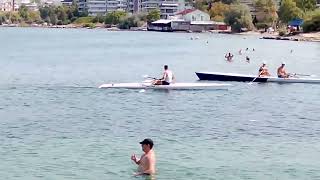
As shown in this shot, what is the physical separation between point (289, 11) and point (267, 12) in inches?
632

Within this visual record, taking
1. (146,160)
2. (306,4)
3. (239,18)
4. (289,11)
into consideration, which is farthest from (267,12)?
(146,160)

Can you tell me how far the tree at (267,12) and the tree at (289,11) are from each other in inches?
328

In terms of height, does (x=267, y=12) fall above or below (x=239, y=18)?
above

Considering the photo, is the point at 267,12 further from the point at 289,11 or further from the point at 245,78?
the point at 245,78

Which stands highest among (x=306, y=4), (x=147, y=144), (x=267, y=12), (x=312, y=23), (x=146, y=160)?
(x=147, y=144)

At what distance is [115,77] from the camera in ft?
184

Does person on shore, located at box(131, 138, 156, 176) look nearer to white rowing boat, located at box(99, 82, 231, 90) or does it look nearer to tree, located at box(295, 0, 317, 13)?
white rowing boat, located at box(99, 82, 231, 90)

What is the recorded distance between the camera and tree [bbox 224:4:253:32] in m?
178

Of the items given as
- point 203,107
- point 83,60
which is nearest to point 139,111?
point 203,107

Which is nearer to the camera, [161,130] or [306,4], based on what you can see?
[161,130]

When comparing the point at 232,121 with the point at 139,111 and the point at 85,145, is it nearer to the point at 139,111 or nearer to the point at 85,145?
the point at 139,111

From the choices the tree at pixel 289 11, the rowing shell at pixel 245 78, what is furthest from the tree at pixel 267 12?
the rowing shell at pixel 245 78

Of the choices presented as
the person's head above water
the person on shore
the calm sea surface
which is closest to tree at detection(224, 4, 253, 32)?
the calm sea surface

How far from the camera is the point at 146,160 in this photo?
18891 millimetres
